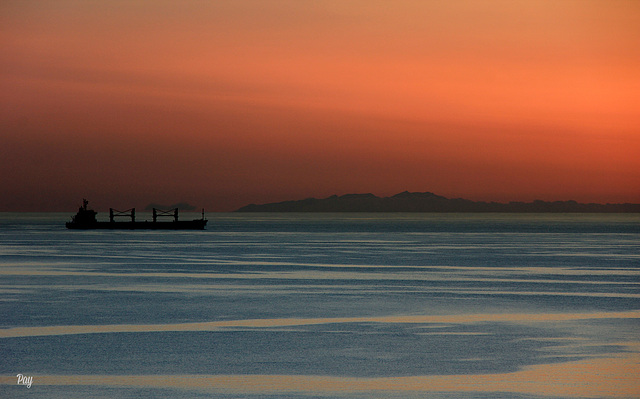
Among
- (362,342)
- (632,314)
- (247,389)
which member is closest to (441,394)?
(247,389)

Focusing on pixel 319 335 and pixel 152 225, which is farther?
pixel 152 225

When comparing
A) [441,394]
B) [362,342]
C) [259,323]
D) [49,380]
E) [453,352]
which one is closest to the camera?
[441,394]

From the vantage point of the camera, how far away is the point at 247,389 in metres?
13.1

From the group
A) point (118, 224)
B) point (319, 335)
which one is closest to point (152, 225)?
point (118, 224)

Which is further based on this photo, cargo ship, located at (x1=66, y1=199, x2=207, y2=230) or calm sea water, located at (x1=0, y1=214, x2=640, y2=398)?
cargo ship, located at (x1=66, y1=199, x2=207, y2=230)

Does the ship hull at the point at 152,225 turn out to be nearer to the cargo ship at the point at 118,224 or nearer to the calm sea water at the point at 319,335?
the cargo ship at the point at 118,224

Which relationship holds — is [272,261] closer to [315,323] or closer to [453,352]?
[315,323]

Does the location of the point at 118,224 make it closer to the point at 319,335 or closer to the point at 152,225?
the point at 152,225

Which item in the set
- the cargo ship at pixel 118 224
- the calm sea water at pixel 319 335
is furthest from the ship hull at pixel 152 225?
the calm sea water at pixel 319 335

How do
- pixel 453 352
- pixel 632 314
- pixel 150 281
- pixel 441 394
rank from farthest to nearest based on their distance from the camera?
pixel 150 281, pixel 632 314, pixel 453 352, pixel 441 394

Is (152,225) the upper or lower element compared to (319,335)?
upper

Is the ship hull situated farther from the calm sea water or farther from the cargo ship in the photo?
the calm sea water

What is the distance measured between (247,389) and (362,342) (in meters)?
4.62

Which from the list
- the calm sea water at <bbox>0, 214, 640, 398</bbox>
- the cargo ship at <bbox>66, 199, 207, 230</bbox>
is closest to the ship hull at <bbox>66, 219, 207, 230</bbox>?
the cargo ship at <bbox>66, 199, 207, 230</bbox>
